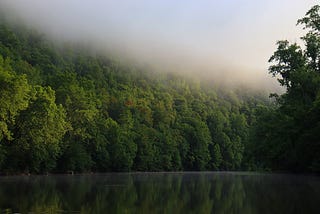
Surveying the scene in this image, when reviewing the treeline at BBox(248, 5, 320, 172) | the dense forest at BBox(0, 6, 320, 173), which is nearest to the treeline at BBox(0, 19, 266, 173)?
the dense forest at BBox(0, 6, 320, 173)

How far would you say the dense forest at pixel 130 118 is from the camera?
56.1 m

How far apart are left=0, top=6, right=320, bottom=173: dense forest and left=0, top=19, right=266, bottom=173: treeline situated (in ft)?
0.59

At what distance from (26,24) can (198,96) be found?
228 feet

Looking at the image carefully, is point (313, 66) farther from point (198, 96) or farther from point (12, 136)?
point (198, 96)

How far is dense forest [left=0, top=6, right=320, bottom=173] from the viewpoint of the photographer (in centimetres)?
5612

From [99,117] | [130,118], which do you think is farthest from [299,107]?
[130,118]

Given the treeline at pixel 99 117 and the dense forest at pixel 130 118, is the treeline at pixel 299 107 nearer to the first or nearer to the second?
the dense forest at pixel 130 118

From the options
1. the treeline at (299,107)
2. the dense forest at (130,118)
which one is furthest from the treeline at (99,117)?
the treeline at (299,107)

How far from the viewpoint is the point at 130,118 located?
365 ft

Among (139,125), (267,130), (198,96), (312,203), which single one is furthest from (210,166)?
(312,203)

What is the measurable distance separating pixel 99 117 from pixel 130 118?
18.3 metres

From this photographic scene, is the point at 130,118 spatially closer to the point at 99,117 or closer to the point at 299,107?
the point at 99,117

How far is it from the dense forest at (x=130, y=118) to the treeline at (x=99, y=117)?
179 mm

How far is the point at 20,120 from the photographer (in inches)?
2446
